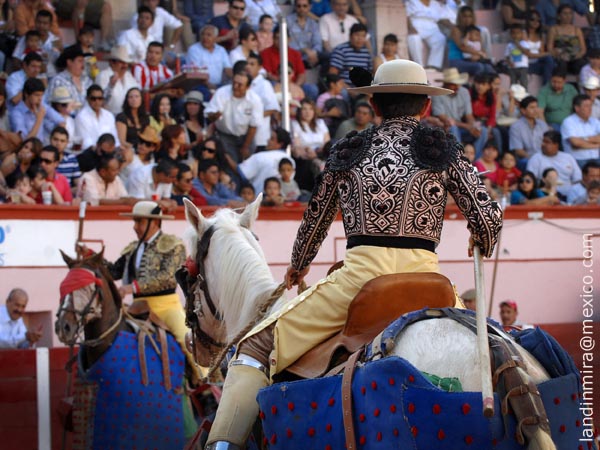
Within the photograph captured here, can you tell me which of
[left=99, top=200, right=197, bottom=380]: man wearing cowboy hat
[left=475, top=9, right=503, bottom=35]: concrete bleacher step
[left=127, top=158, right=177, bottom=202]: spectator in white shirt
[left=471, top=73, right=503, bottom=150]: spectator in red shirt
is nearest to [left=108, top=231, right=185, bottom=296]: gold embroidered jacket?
[left=99, top=200, right=197, bottom=380]: man wearing cowboy hat


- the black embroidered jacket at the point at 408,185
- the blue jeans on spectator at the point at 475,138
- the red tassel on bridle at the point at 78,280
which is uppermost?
the blue jeans on spectator at the point at 475,138

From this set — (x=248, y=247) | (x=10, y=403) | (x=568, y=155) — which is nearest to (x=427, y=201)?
(x=248, y=247)

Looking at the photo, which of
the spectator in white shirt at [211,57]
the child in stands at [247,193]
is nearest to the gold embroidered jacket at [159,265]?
the child in stands at [247,193]

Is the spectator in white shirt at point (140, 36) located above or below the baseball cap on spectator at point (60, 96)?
above

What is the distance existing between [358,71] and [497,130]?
25.6 ft

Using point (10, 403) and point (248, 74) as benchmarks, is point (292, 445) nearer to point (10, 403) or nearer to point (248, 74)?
point (10, 403)

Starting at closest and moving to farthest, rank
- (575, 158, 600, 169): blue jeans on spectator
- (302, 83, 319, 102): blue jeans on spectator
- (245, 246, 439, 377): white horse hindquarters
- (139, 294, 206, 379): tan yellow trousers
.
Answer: (245, 246, 439, 377): white horse hindquarters, (139, 294, 206, 379): tan yellow trousers, (302, 83, 319, 102): blue jeans on spectator, (575, 158, 600, 169): blue jeans on spectator

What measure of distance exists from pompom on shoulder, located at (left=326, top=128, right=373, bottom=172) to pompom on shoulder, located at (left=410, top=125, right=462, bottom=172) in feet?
0.50

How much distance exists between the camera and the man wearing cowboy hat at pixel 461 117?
11.0m

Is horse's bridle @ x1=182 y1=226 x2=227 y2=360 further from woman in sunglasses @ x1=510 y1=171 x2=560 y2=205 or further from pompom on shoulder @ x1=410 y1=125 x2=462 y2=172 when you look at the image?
woman in sunglasses @ x1=510 y1=171 x2=560 y2=205

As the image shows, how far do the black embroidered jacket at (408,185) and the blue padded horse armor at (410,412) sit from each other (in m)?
0.40

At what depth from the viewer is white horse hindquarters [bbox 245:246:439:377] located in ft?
11.6

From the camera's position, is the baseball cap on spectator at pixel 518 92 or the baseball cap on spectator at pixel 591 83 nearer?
the baseball cap on spectator at pixel 518 92

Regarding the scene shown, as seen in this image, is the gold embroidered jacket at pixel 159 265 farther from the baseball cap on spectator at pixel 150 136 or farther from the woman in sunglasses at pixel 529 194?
the woman in sunglasses at pixel 529 194
